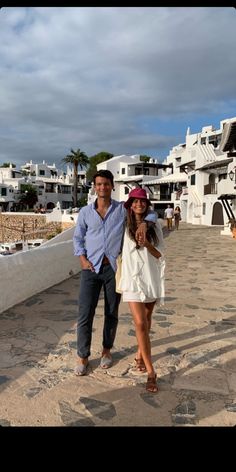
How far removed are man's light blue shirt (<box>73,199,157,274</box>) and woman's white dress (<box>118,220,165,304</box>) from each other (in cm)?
13

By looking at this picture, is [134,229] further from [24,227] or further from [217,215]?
[24,227]

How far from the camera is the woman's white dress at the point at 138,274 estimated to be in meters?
3.14

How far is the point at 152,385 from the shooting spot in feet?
10.1

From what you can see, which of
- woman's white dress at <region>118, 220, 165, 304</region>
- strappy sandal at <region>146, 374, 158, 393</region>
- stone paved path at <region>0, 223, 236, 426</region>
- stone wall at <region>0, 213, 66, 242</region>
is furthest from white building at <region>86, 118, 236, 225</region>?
stone wall at <region>0, 213, 66, 242</region>

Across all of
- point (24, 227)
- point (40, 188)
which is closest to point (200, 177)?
point (24, 227)

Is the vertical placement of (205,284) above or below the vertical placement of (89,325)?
below

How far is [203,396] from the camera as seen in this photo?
2990 mm

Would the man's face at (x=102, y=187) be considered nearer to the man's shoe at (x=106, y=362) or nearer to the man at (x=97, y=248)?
the man at (x=97, y=248)

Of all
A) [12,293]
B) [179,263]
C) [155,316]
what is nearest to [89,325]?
[155,316]

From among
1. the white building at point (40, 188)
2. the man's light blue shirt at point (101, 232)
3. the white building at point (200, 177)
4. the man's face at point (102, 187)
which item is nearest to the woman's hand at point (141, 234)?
the man's light blue shirt at point (101, 232)

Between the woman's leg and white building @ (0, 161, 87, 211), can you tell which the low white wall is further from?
white building @ (0, 161, 87, 211)
